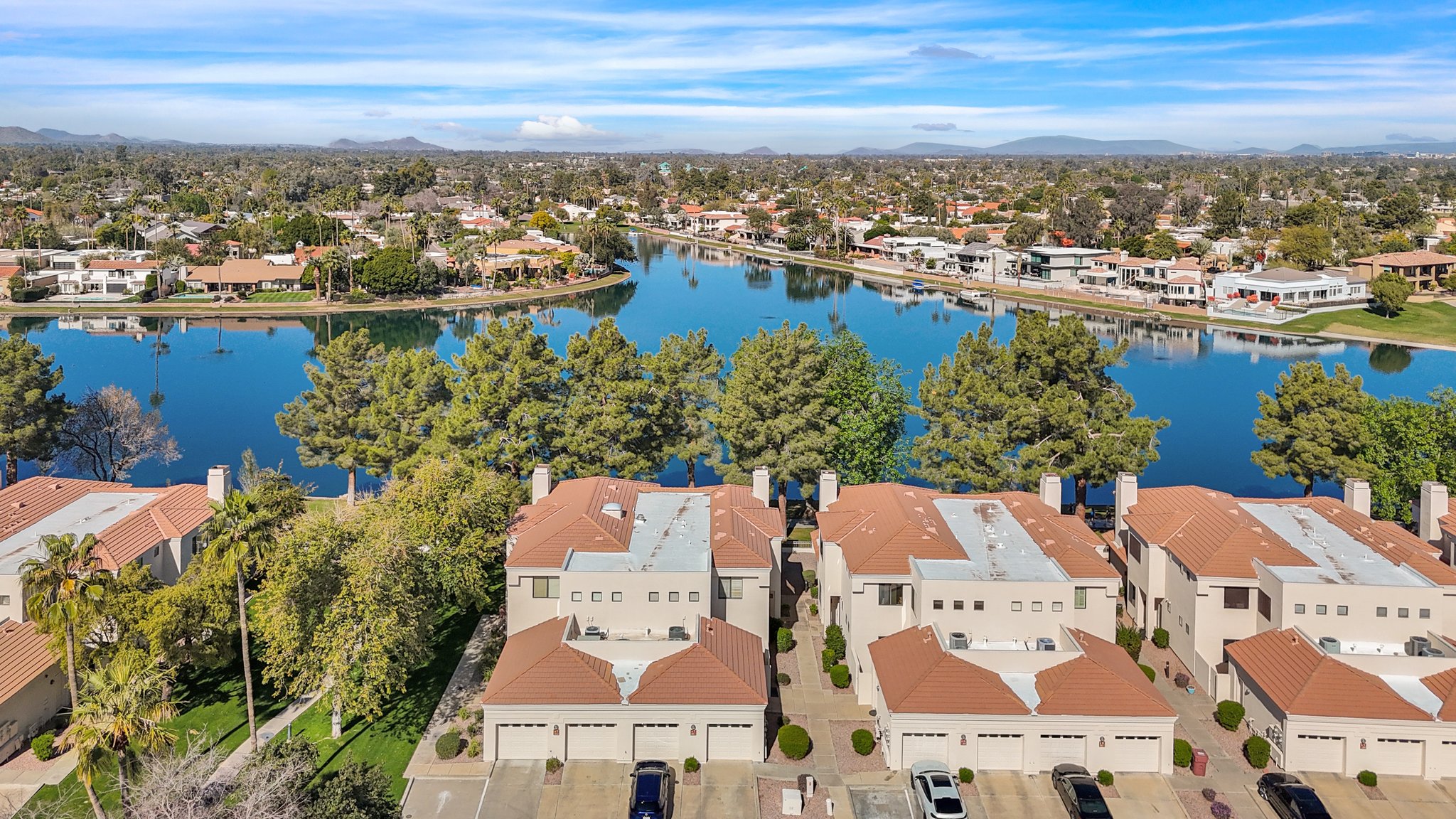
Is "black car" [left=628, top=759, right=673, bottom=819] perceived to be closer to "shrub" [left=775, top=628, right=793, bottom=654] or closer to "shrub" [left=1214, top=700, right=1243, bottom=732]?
"shrub" [left=775, top=628, right=793, bottom=654]

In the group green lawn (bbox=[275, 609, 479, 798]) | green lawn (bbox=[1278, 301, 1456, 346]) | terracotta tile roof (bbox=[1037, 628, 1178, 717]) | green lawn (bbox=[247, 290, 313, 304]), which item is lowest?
green lawn (bbox=[275, 609, 479, 798])

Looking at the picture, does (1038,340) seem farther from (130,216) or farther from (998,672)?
(130,216)

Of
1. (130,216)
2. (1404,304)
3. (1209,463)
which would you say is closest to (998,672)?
(1209,463)

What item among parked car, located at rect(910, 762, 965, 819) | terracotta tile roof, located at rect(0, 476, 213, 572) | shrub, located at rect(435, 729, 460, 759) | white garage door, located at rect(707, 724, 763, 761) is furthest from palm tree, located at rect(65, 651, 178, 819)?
parked car, located at rect(910, 762, 965, 819)

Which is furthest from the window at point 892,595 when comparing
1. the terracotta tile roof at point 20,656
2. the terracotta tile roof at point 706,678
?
the terracotta tile roof at point 20,656

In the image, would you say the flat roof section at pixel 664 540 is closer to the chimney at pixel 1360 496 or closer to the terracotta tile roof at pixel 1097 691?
the terracotta tile roof at pixel 1097 691

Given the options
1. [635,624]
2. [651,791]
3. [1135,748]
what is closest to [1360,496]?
[1135,748]

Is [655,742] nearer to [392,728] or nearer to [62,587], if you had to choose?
[392,728]
